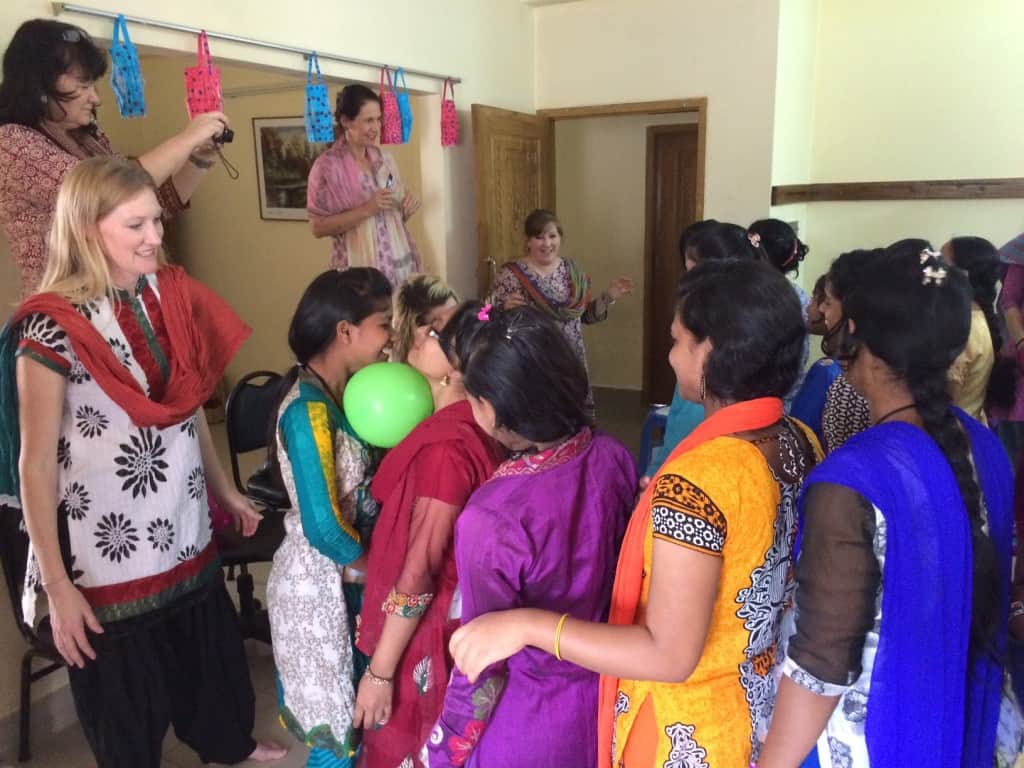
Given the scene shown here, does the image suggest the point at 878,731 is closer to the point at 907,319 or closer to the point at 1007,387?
the point at 907,319

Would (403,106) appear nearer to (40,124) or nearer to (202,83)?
(202,83)

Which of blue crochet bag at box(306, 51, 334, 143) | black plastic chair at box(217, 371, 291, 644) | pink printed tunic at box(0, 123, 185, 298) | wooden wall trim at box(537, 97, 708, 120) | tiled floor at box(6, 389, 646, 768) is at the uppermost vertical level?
wooden wall trim at box(537, 97, 708, 120)

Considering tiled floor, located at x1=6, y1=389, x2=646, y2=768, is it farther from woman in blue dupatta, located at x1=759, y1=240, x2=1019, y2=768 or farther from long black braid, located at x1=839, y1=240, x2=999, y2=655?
long black braid, located at x1=839, y1=240, x2=999, y2=655

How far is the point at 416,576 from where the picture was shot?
49.1 inches

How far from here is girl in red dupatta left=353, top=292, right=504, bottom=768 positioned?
1238mm

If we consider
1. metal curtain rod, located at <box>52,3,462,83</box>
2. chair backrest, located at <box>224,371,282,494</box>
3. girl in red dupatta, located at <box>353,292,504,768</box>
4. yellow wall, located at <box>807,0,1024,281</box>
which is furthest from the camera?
yellow wall, located at <box>807,0,1024,281</box>

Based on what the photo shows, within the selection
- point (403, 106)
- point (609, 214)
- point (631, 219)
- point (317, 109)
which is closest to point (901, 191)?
point (631, 219)

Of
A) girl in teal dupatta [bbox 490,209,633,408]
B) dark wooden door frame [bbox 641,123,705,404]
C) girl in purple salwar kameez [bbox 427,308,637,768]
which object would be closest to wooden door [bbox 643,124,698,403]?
dark wooden door frame [bbox 641,123,705,404]

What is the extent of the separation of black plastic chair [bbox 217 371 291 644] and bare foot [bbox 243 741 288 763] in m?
0.45

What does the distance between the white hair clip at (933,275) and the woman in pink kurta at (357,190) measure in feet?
7.67

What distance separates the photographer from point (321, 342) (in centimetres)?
158

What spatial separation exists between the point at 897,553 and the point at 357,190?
255 cm

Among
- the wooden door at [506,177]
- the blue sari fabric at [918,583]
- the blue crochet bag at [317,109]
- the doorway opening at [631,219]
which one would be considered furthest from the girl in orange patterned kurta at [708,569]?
the doorway opening at [631,219]

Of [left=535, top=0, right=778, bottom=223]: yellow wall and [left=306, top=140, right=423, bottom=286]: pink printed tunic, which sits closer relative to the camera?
[left=306, top=140, right=423, bottom=286]: pink printed tunic
